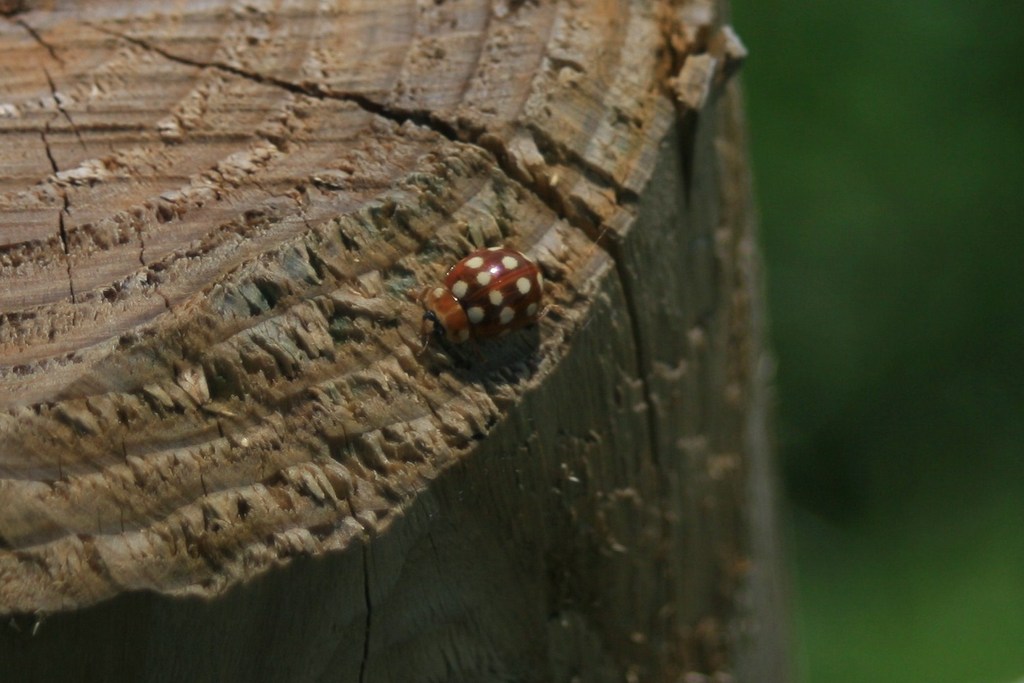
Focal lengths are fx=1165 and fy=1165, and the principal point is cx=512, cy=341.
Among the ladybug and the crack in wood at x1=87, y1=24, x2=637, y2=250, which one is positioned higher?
the crack in wood at x1=87, y1=24, x2=637, y2=250

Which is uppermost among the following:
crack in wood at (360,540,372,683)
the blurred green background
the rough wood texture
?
the rough wood texture

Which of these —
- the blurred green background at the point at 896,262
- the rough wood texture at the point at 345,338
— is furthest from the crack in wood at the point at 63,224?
the blurred green background at the point at 896,262

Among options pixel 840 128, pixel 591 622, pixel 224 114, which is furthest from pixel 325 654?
pixel 840 128

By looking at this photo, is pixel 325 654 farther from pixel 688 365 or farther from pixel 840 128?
pixel 840 128

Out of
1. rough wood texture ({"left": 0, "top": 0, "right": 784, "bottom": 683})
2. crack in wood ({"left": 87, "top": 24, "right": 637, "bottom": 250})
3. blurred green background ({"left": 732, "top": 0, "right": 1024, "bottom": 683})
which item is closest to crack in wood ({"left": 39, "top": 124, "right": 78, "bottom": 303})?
rough wood texture ({"left": 0, "top": 0, "right": 784, "bottom": 683})

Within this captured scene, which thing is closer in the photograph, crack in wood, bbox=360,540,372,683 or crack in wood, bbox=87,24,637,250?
crack in wood, bbox=360,540,372,683

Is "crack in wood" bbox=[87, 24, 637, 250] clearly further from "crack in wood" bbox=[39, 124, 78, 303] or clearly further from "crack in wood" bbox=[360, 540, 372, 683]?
"crack in wood" bbox=[360, 540, 372, 683]

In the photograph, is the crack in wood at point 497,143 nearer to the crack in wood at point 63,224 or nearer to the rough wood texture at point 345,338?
the rough wood texture at point 345,338

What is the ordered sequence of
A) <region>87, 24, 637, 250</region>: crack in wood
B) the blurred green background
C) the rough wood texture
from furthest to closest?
the blurred green background → <region>87, 24, 637, 250</region>: crack in wood → the rough wood texture
